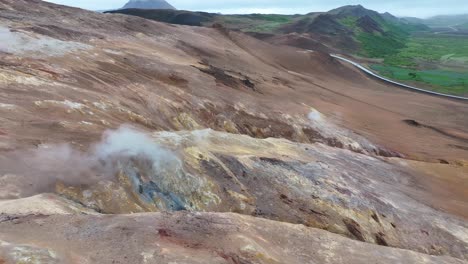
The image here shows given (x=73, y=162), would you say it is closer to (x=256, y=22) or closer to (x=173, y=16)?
(x=173, y=16)

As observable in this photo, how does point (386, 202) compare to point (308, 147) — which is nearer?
point (386, 202)

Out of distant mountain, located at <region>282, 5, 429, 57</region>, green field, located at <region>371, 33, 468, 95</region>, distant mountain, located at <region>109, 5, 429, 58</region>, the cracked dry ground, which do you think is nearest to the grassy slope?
distant mountain, located at <region>109, 5, 429, 58</region>

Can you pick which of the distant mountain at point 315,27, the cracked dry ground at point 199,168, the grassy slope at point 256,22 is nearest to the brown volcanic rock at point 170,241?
the cracked dry ground at point 199,168

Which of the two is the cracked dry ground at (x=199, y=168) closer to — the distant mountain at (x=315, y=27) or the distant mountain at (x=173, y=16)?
the distant mountain at (x=315, y=27)

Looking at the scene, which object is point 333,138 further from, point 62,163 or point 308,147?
point 62,163

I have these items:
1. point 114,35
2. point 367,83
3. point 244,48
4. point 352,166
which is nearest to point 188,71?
point 114,35

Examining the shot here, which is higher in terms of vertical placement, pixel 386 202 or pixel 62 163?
pixel 62 163

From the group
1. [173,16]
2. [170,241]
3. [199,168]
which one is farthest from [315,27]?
[170,241]
